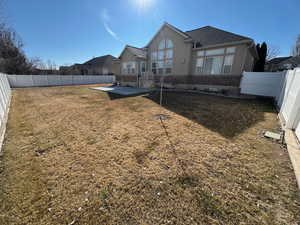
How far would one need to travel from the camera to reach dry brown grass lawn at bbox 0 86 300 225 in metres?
1.69

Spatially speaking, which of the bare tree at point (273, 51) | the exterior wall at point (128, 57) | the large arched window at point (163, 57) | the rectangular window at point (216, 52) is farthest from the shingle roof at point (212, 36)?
the bare tree at point (273, 51)

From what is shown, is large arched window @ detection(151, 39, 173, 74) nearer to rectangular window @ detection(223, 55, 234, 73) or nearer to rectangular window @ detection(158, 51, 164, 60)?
rectangular window @ detection(158, 51, 164, 60)

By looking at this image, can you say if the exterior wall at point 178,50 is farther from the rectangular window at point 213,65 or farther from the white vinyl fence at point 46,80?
the white vinyl fence at point 46,80

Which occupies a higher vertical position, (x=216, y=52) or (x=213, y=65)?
(x=216, y=52)

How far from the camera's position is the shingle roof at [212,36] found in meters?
11.3

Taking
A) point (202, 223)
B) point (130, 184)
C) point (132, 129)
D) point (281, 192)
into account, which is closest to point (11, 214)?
point (130, 184)

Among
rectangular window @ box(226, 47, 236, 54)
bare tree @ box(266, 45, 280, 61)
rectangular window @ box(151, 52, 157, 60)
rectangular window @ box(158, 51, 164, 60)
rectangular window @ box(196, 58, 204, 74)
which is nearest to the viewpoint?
rectangular window @ box(226, 47, 236, 54)

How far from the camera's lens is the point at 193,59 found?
1337cm

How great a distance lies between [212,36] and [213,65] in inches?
136

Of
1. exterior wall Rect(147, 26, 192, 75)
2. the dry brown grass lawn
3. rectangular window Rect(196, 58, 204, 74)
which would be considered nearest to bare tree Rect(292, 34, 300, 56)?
rectangular window Rect(196, 58, 204, 74)

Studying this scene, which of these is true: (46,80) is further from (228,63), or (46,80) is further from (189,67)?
(228,63)

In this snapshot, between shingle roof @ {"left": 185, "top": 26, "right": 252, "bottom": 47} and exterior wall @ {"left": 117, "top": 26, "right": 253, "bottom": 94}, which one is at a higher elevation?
shingle roof @ {"left": 185, "top": 26, "right": 252, "bottom": 47}

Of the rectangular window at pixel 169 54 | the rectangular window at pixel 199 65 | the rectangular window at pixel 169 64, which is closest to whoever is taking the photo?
the rectangular window at pixel 199 65

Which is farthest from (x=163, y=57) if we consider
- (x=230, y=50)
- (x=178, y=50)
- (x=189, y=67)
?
(x=230, y=50)
